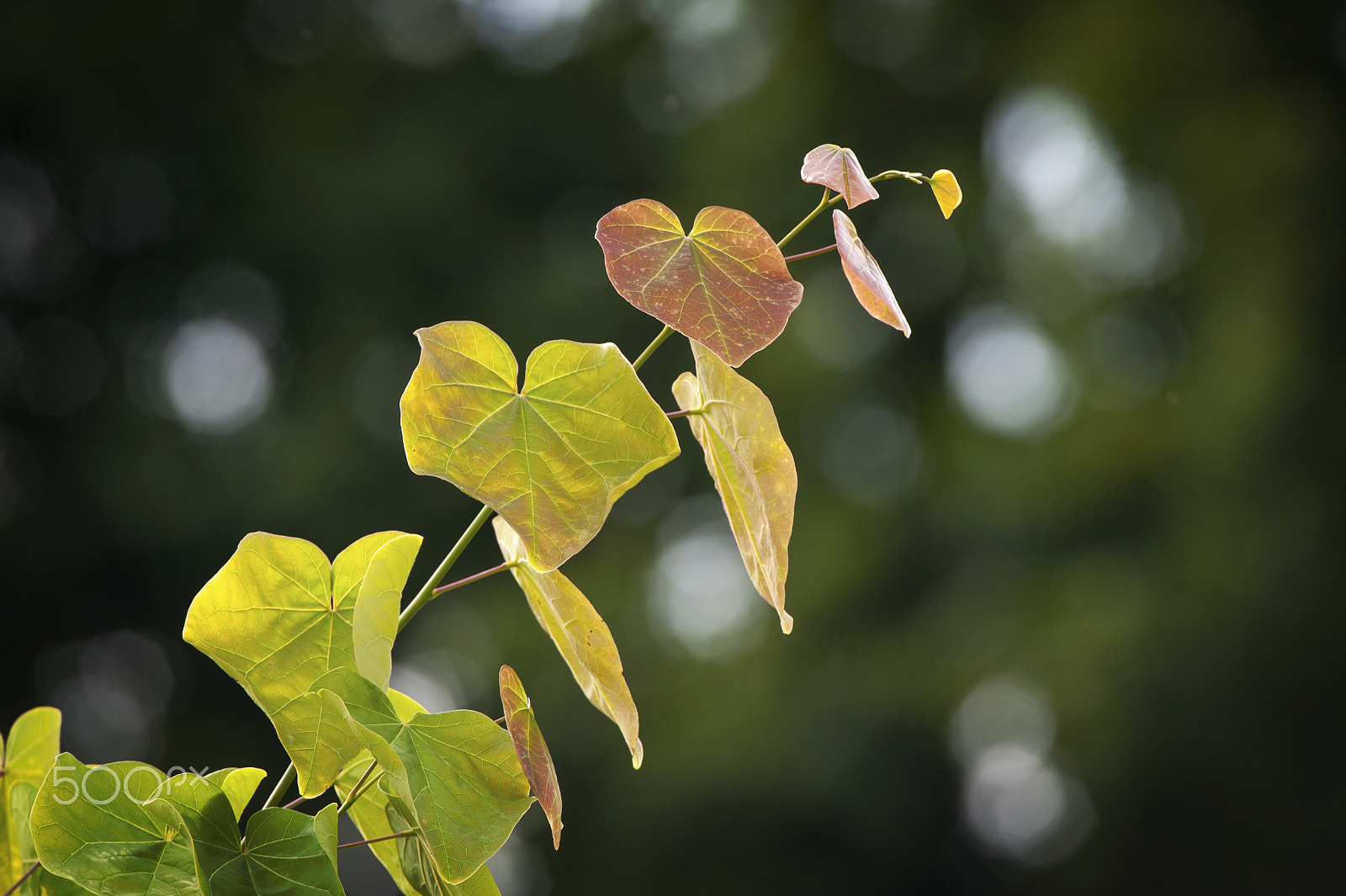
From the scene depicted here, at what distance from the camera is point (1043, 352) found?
12.3 feet

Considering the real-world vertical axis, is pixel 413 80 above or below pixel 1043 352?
above

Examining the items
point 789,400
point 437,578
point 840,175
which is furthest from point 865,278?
point 789,400

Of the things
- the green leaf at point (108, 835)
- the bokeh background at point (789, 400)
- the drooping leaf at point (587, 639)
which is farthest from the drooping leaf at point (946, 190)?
the bokeh background at point (789, 400)

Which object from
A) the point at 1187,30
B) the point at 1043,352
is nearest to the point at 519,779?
the point at 1043,352

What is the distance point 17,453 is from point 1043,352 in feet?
11.8

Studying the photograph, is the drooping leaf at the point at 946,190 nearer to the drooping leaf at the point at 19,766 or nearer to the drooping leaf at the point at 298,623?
the drooping leaf at the point at 298,623

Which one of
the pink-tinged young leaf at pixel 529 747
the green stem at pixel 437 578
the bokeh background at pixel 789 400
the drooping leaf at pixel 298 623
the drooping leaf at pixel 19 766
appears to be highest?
the green stem at pixel 437 578

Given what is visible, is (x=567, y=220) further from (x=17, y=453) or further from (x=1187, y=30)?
(x=1187, y=30)

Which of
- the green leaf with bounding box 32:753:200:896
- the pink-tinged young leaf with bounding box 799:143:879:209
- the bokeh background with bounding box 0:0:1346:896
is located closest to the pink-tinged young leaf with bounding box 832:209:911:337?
the pink-tinged young leaf with bounding box 799:143:879:209

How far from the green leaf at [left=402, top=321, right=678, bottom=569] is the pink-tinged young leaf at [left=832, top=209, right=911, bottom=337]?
2.7 inches

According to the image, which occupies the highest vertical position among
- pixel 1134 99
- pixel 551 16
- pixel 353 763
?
pixel 353 763

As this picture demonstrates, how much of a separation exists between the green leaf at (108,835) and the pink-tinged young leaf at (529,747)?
0.09 m

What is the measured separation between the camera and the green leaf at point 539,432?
26 cm

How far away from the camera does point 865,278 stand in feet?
0.92
